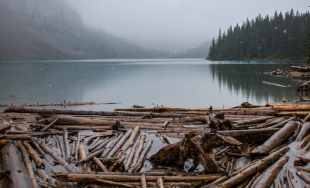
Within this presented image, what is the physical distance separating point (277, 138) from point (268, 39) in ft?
474

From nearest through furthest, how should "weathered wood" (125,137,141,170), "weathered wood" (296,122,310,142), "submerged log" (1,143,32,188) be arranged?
"submerged log" (1,143,32,188)
"weathered wood" (125,137,141,170)
"weathered wood" (296,122,310,142)

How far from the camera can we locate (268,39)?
150250 millimetres

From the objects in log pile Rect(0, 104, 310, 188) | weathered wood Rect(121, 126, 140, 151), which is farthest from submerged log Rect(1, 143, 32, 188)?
weathered wood Rect(121, 126, 140, 151)

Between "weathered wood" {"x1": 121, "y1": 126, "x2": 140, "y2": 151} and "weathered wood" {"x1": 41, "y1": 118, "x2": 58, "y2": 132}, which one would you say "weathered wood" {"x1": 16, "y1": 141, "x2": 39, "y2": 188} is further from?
"weathered wood" {"x1": 121, "y1": 126, "x2": 140, "y2": 151}

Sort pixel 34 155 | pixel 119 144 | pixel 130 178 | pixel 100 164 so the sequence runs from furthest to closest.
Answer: pixel 119 144 → pixel 34 155 → pixel 100 164 → pixel 130 178

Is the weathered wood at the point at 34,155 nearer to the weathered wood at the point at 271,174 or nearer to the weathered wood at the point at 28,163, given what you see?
the weathered wood at the point at 28,163

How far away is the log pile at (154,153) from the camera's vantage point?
10781 millimetres

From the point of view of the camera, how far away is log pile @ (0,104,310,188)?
1078 cm

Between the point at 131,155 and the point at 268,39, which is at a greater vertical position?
the point at 268,39

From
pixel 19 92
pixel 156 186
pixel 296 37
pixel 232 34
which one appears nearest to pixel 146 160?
pixel 156 186

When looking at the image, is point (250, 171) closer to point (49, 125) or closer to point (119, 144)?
point (119, 144)

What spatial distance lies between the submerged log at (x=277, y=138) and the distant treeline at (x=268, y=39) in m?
122

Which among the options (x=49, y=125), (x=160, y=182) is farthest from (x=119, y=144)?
(x=49, y=125)

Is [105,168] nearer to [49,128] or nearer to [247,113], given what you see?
[49,128]
